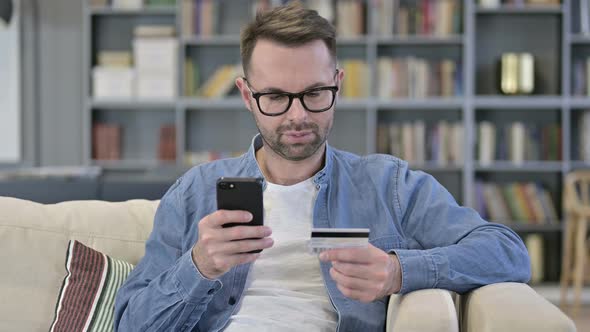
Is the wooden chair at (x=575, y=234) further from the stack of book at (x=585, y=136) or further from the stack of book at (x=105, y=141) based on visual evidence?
the stack of book at (x=105, y=141)

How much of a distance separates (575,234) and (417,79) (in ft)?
4.38

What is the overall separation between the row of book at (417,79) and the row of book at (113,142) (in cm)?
138

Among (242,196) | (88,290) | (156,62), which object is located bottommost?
(88,290)

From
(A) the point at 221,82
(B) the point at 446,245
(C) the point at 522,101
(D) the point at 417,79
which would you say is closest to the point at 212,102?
(A) the point at 221,82

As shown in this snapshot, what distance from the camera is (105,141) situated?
5.67m

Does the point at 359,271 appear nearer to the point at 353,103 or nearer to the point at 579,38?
the point at 353,103

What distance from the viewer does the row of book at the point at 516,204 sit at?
544 centimetres

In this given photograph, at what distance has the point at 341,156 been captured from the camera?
2.02 metres

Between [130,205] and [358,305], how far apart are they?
0.72 metres

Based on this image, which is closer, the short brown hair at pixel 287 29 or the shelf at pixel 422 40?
the short brown hair at pixel 287 29

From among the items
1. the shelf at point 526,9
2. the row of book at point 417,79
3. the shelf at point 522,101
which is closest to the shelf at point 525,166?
the shelf at point 522,101

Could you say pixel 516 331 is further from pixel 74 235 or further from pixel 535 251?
pixel 535 251

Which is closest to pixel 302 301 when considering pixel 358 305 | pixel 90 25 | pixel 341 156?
pixel 358 305

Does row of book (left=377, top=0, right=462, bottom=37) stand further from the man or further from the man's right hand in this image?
the man's right hand
